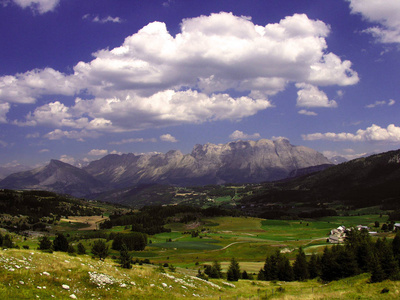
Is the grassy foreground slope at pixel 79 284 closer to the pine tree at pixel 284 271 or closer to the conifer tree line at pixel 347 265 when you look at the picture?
the conifer tree line at pixel 347 265

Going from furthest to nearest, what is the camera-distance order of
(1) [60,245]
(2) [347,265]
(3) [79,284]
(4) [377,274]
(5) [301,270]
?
(5) [301,270]
(2) [347,265]
(1) [60,245]
(4) [377,274]
(3) [79,284]

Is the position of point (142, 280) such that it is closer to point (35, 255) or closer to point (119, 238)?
point (35, 255)

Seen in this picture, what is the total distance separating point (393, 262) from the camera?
61.2 m

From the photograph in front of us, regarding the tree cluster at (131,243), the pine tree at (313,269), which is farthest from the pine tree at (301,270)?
the tree cluster at (131,243)

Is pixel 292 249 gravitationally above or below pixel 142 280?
below

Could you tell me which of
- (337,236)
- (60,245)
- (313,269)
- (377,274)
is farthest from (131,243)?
(377,274)

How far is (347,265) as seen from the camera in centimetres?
7869

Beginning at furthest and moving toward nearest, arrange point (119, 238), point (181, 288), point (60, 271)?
point (119, 238) < point (181, 288) < point (60, 271)

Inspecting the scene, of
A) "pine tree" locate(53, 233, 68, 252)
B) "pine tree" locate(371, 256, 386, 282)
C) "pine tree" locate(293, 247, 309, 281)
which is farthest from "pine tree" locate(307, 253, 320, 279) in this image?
"pine tree" locate(53, 233, 68, 252)

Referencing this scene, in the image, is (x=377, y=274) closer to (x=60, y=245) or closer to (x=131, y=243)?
(x=60, y=245)

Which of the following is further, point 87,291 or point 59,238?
point 59,238

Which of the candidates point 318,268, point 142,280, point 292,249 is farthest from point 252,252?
point 142,280

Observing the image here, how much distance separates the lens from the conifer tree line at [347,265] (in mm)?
60338

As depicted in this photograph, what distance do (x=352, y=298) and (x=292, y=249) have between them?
134666 mm
